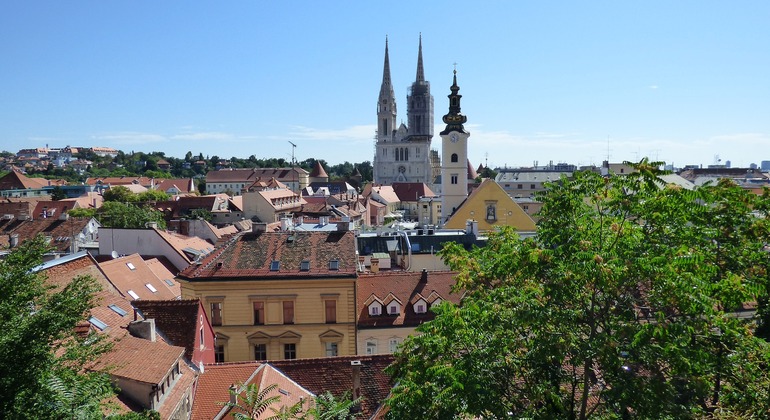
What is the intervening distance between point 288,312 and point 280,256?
2.85 meters

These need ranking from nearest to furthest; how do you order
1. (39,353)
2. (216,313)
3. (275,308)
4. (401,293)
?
(39,353) < (216,313) < (275,308) < (401,293)

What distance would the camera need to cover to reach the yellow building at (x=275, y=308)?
2681 cm

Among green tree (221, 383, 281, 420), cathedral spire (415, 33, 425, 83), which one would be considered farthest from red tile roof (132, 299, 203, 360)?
cathedral spire (415, 33, 425, 83)

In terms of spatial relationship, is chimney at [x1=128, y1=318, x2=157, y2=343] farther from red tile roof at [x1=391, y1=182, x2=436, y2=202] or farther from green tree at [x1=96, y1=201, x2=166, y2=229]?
red tile roof at [x1=391, y1=182, x2=436, y2=202]

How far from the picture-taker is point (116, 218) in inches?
2534

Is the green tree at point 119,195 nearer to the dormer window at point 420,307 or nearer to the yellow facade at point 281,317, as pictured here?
the yellow facade at point 281,317

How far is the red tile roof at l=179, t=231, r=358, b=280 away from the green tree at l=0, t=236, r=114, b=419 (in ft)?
55.1

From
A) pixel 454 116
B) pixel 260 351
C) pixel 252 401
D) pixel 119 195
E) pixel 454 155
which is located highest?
pixel 454 116

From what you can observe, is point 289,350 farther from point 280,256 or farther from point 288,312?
point 280,256

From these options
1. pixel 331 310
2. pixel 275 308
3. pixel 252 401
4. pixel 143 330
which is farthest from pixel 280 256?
pixel 252 401

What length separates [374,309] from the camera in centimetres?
2719

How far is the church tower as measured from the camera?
2253 inches

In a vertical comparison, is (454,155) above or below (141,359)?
above

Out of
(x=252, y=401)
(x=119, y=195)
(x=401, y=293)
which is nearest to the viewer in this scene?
(x=252, y=401)
